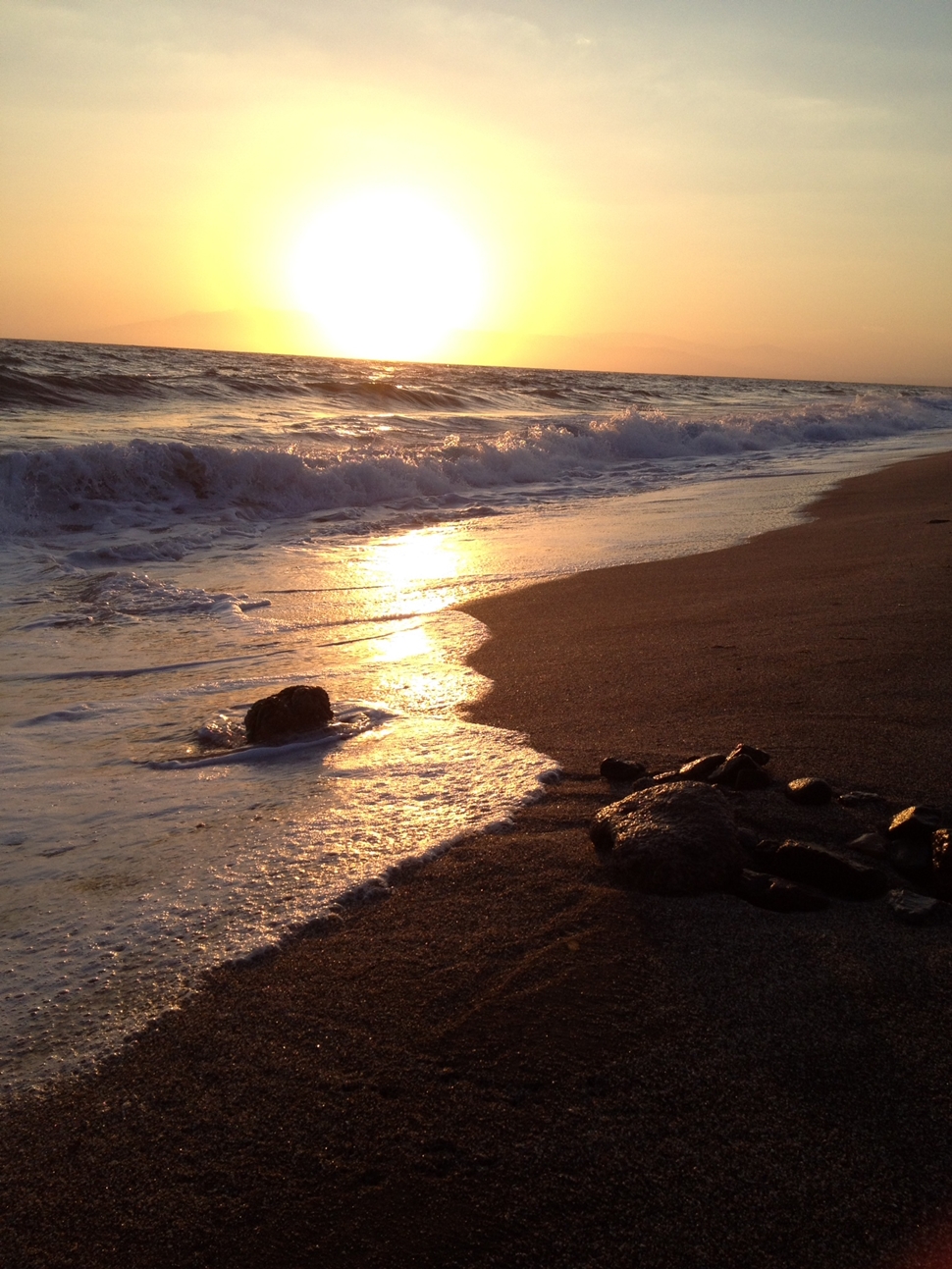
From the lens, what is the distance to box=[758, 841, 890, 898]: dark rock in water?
Answer: 226 cm

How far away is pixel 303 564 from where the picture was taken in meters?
7.69

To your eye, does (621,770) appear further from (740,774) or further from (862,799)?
(862,799)

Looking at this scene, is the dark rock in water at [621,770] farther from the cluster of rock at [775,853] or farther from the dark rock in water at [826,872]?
the dark rock in water at [826,872]

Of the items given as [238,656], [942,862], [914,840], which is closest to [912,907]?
[942,862]

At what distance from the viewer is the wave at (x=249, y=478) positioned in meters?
10.1

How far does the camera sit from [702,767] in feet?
9.65

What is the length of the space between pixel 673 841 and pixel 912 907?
56 centimetres

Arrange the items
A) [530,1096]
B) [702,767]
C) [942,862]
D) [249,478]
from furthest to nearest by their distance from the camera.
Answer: [249,478] → [702,767] → [942,862] → [530,1096]

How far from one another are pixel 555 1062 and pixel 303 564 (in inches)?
247

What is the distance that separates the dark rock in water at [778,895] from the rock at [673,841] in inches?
1.7

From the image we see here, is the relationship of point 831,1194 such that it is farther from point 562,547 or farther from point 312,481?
point 312,481

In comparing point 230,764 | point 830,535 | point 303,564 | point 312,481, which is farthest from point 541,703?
point 312,481

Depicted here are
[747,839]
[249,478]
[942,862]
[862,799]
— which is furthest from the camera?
[249,478]

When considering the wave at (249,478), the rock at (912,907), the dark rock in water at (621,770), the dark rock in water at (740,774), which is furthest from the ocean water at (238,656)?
the rock at (912,907)
